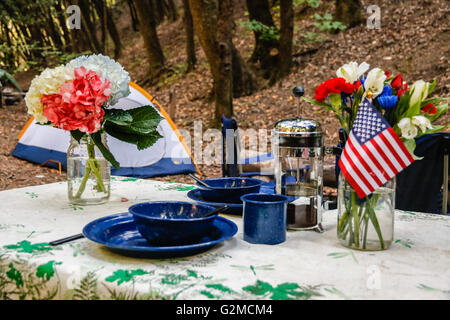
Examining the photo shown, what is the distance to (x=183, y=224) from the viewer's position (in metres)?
1.07

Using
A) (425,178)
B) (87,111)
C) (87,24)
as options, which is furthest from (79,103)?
(87,24)

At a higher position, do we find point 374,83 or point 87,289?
point 374,83

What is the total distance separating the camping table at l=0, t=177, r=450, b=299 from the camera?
0.90 metres

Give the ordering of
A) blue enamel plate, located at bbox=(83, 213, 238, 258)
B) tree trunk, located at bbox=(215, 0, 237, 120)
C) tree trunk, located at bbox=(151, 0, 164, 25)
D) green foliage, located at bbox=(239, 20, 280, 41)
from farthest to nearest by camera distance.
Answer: tree trunk, located at bbox=(151, 0, 164, 25) < green foliage, located at bbox=(239, 20, 280, 41) < tree trunk, located at bbox=(215, 0, 237, 120) < blue enamel plate, located at bbox=(83, 213, 238, 258)

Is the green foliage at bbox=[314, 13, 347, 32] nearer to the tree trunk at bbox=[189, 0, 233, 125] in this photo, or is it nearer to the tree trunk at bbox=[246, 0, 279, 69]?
the tree trunk at bbox=[246, 0, 279, 69]

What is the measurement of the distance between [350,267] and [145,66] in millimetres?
12482

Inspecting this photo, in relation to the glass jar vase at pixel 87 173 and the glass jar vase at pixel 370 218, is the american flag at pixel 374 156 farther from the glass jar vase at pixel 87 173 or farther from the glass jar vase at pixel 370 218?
the glass jar vase at pixel 87 173

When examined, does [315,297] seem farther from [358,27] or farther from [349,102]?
[358,27]

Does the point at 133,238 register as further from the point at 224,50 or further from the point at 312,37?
the point at 312,37

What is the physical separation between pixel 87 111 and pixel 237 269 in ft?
2.50

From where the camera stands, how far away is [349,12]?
9258mm

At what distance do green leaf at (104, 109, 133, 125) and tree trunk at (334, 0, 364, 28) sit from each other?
8623 mm

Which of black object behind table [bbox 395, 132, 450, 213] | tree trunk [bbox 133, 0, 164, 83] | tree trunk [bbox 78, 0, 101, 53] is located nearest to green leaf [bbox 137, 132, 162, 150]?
black object behind table [bbox 395, 132, 450, 213]
